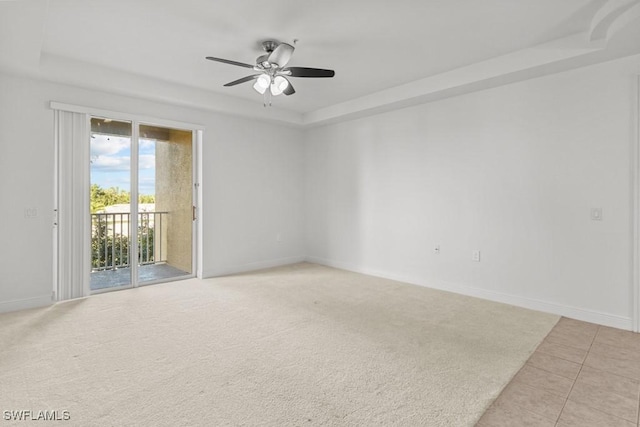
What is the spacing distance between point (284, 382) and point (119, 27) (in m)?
3.18

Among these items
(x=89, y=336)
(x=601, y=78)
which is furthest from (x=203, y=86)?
(x=601, y=78)

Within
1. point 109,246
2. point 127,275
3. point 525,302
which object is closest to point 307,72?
point 525,302

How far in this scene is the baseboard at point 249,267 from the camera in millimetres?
5219

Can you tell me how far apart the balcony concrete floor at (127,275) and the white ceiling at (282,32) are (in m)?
2.40

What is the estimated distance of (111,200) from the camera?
14.5 feet

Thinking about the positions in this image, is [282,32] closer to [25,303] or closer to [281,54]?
[281,54]

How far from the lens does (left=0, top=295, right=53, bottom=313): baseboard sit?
3595 millimetres

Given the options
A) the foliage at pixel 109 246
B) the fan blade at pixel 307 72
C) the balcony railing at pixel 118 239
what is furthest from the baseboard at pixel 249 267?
the fan blade at pixel 307 72

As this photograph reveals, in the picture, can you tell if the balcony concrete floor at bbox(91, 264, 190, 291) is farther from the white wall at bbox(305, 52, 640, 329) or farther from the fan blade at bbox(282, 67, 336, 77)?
the fan blade at bbox(282, 67, 336, 77)

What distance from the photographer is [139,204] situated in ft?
15.3

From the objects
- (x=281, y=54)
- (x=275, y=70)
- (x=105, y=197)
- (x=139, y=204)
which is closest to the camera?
(x=281, y=54)

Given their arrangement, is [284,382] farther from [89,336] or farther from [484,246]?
[484,246]

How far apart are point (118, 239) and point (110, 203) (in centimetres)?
51

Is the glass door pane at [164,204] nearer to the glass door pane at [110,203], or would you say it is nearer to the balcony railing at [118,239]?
the balcony railing at [118,239]
